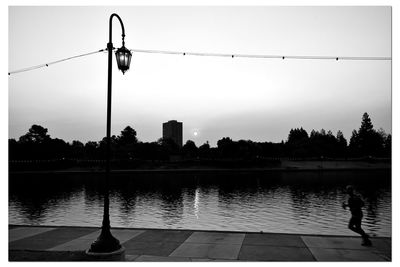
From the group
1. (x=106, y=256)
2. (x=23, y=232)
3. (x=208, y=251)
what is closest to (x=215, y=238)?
(x=208, y=251)

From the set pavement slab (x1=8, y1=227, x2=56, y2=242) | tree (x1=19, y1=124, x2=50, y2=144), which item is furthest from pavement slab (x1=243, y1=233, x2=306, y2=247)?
tree (x1=19, y1=124, x2=50, y2=144)

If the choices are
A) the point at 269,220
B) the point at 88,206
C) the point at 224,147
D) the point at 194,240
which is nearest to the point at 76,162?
the point at 224,147

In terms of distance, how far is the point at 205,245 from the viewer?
39.8 feet

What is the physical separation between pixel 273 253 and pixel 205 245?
8.00 ft

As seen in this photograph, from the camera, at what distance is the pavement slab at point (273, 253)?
10.4 m

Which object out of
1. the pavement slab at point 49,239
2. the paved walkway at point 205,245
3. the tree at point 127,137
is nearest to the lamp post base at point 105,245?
the paved walkway at point 205,245

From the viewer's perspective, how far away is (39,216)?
27.5 metres

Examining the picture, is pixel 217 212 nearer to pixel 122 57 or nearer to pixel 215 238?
pixel 215 238

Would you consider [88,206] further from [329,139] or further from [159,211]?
[329,139]

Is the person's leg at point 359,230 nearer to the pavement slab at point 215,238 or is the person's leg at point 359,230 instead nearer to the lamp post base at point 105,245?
the pavement slab at point 215,238

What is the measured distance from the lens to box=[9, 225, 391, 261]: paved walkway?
417 inches

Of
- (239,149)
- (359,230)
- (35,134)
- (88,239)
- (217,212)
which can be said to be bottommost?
(217,212)

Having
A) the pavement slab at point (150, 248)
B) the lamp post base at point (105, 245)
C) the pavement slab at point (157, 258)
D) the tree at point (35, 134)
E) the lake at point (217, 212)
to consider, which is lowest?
the lake at point (217, 212)
